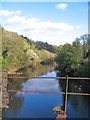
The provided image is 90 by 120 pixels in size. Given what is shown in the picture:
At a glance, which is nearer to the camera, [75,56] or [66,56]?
[75,56]

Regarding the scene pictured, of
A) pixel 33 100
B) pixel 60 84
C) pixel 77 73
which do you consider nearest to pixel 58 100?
pixel 33 100

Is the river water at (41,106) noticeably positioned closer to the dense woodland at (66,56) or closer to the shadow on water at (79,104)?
the shadow on water at (79,104)

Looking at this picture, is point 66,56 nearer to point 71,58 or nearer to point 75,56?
point 71,58

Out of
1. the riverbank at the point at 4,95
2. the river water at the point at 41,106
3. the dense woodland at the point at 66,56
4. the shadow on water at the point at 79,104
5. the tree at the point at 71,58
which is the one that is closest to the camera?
the riverbank at the point at 4,95

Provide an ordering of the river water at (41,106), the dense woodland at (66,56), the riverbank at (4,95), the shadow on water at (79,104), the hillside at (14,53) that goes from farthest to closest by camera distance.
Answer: the hillside at (14,53) → the dense woodland at (66,56) → the shadow on water at (79,104) → the river water at (41,106) → the riverbank at (4,95)

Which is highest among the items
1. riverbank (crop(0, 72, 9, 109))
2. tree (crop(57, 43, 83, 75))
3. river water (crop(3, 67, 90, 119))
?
tree (crop(57, 43, 83, 75))

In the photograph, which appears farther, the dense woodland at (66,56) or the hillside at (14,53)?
the hillside at (14,53)

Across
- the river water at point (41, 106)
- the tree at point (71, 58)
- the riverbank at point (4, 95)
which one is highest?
the tree at point (71, 58)

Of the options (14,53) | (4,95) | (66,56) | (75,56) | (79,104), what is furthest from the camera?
(66,56)

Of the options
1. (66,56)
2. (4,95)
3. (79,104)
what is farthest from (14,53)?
(4,95)

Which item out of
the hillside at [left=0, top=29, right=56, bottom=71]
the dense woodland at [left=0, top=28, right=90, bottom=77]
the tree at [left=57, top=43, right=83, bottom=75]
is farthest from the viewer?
the hillside at [left=0, top=29, right=56, bottom=71]

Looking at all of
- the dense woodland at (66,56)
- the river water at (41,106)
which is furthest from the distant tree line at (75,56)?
the river water at (41,106)

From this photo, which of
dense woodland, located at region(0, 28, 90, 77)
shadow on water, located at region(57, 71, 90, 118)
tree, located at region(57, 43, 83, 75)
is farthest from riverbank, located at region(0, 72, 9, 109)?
tree, located at region(57, 43, 83, 75)

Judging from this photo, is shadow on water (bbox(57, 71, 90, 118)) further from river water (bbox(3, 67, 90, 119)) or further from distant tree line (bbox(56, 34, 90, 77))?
distant tree line (bbox(56, 34, 90, 77))
